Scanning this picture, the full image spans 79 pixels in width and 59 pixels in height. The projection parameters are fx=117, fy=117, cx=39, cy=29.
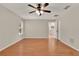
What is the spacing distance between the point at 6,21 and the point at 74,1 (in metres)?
0.92

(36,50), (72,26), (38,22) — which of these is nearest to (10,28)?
(38,22)

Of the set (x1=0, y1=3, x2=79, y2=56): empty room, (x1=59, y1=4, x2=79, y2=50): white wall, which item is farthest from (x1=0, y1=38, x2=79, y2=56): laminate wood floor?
(x1=59, y1=4, x2=79, y2=50): white wall

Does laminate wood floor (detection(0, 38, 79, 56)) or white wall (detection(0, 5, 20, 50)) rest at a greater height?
white wall (detection(0, 5, 20, 50))

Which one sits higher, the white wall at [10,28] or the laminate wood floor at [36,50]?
the white wall at [10,28]

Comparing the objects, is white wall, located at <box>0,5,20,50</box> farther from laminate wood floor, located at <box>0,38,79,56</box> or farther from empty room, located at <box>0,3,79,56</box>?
laminate wood floor, located at <box>0,38,79,56</box>

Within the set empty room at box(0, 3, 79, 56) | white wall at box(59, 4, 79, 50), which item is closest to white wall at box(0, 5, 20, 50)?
empty room at box(0, 3, 79, 56)

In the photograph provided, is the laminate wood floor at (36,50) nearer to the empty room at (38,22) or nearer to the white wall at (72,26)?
the empty room at (38,22)

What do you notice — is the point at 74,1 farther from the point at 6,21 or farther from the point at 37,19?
the point at 6,21

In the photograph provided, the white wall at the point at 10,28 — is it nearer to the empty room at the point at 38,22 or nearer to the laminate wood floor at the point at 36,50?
Result: the empty room at the point at 38,22

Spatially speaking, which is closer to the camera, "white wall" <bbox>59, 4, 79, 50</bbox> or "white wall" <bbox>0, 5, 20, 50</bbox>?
"white wall" <bbox>59, 4, 79, 50</bbox>

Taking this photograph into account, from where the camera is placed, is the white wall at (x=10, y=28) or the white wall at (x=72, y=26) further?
the white wall at (x=10, y=28)

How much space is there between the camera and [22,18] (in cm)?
166

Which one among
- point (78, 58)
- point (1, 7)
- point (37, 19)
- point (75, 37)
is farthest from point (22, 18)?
point (78, 58)

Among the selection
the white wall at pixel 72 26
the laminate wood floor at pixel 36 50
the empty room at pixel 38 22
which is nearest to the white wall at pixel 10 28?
the empty room at pixel 38 22
